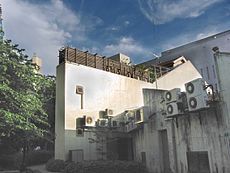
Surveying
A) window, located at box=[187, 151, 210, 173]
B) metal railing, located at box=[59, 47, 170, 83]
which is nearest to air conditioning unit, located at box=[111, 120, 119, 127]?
metal railing, located at box=[59, 47, 170, 83]

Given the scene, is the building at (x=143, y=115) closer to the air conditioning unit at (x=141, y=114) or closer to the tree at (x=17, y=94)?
the air conditioning unit at (x=141, y=114)

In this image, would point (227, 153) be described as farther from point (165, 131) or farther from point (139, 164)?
point (139, 164)

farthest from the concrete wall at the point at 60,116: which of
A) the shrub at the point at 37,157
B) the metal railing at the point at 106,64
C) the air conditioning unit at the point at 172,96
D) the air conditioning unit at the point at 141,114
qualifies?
the air conditioning unit at the point at 172,96

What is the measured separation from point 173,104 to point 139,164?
154 inches

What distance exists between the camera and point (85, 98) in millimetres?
16406

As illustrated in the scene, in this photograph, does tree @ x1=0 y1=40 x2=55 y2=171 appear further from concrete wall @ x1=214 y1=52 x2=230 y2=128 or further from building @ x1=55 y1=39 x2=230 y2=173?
concrete wall @ x1=214 y1=52 x2=230 y2=128

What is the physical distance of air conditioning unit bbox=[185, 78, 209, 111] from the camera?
983 centimetres

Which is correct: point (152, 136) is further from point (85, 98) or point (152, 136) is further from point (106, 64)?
point (106, 64)

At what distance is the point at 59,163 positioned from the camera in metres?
14.0

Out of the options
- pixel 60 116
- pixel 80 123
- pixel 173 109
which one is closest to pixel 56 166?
pixel 80 123

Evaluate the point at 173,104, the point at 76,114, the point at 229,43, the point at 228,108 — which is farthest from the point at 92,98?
the point at 229,43

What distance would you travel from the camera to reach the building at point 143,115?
32.3ft

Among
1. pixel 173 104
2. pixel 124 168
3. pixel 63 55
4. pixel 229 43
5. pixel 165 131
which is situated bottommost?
pixel 124 168

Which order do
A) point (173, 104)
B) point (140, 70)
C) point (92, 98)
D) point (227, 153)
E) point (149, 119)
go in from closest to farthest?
point (227, 153), point (173, 104), point (149, 119), point (92, 98), point (140, 70)
